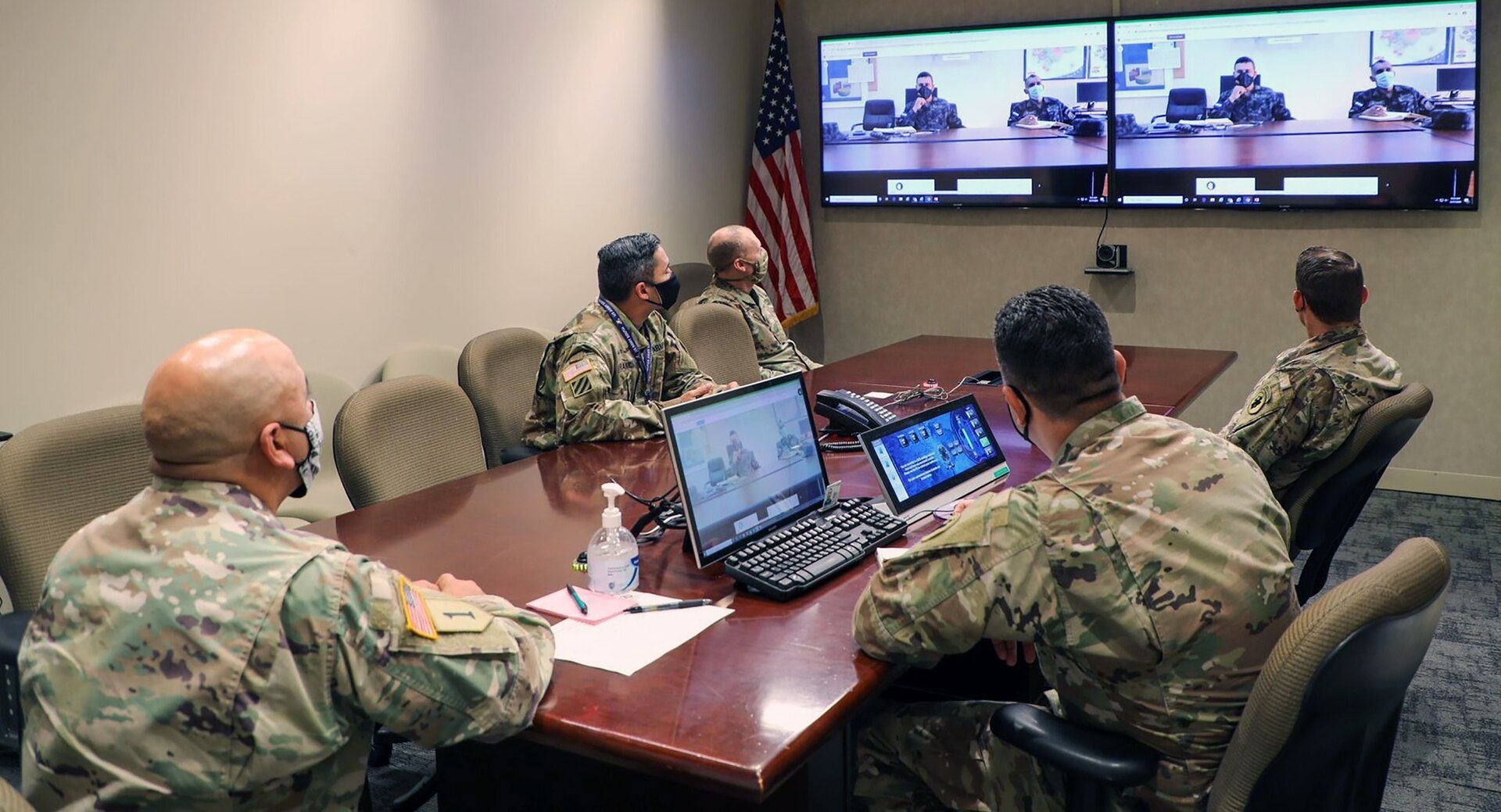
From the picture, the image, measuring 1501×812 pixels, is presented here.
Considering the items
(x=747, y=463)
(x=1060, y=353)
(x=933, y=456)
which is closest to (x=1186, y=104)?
(x=933, y=456)

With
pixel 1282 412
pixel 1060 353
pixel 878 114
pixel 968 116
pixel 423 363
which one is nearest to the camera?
pixel 1060 353

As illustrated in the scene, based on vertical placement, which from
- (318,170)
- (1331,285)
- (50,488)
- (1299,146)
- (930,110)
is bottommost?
(50,488)

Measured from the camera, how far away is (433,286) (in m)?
4.68

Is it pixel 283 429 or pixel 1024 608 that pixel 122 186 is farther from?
pixel 1024 608

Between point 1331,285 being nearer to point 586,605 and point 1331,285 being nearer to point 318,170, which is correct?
point 586,605

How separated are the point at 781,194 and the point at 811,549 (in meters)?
4.64

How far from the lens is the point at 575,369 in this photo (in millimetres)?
3398

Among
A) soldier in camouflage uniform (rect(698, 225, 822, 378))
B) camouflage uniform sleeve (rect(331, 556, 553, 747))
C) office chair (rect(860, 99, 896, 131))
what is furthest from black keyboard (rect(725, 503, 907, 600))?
office chair (rect(860, 99, 896, 131))

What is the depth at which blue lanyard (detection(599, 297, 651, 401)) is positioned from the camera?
3691 millimetres

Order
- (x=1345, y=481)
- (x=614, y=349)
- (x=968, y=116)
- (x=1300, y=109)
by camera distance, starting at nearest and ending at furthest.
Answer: (x=1345, y=481) → (x=614, y=349) → (x=1300, y=109) → (x=968, y=116)

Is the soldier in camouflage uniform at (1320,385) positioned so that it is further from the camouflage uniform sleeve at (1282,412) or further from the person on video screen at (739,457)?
the person on video screen at (739,457)

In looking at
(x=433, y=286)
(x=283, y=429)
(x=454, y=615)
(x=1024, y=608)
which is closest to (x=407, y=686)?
(x=454, y=615)

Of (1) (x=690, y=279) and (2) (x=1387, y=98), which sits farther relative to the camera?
(1) (x=690, y=279)

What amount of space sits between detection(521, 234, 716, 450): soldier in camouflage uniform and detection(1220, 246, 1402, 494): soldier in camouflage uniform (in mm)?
1516
